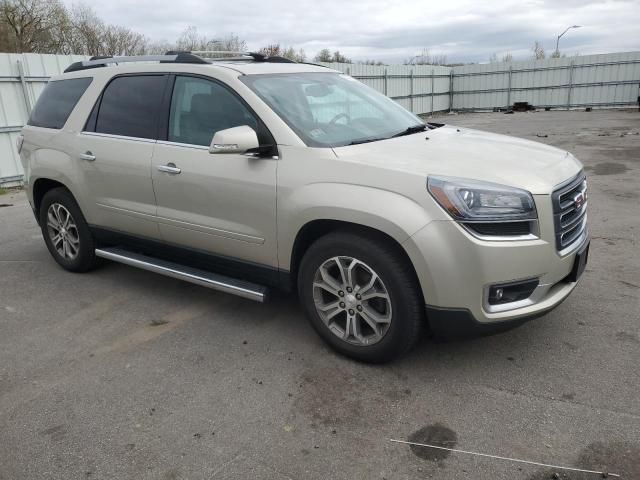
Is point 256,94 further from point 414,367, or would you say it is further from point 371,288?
point 414,367

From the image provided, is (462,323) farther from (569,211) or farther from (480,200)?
(569,211)

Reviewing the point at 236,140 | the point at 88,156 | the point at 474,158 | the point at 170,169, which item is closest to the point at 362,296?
the point at 474,158

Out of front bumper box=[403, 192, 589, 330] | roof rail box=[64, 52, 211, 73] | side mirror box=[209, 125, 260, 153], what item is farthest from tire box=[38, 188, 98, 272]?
front bumper box=[403, 192, 589, 330]

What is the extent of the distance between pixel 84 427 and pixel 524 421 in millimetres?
2304

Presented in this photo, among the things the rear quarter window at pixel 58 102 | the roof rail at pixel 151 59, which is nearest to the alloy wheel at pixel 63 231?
the rear quarter window at pixel 58 102

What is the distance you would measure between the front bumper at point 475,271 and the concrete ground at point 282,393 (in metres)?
0.44

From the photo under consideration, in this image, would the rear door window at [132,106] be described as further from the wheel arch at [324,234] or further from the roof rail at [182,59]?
the wheel arch at [324,234]

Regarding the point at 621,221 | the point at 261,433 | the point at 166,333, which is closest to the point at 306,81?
the point at 166,333

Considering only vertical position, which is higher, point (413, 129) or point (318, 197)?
point (413, 129)

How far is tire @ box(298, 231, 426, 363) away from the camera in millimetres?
2986

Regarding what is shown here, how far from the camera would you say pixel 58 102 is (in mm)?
4938

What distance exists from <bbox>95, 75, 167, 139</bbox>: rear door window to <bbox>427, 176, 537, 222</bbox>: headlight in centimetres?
236

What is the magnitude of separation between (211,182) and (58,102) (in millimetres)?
2309

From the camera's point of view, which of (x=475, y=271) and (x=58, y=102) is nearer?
(x=475, y=271)
